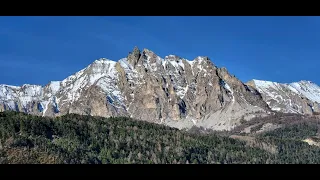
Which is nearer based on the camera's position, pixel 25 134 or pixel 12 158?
pixel 12 158

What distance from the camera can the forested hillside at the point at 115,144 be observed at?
3076 inches

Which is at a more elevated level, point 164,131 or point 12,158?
point 164,131

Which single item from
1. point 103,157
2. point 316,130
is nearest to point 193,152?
point 103,157

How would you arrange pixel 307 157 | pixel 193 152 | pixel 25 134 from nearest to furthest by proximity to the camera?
pixel 25 134
pixel 193 152
pixel 307 157

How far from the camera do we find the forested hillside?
256ft

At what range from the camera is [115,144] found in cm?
10300

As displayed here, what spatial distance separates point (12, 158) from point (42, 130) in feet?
92.8

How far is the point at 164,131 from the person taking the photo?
376ft
